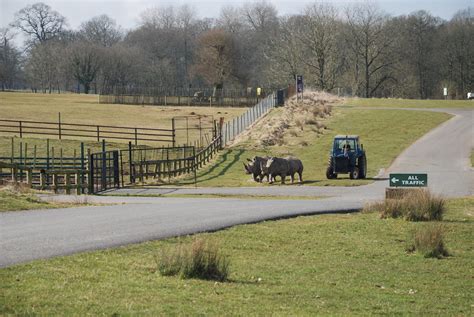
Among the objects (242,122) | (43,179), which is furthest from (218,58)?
(43,179)

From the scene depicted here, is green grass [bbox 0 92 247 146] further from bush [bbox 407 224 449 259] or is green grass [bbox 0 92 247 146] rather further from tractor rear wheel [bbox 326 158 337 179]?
bush [bbox 407 224 449 259]

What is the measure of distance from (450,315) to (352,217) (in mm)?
12049

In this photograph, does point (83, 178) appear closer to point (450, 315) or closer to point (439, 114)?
point (450, 315)

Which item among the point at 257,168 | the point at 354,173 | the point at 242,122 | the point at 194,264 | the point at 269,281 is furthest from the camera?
the point at 242,122

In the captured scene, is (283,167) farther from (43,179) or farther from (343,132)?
(343,132)

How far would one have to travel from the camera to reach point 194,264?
541 inches

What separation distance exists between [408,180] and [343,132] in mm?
38190

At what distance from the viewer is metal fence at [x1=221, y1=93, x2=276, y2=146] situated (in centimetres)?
6456

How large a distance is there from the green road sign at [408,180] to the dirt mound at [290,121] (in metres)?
33.7

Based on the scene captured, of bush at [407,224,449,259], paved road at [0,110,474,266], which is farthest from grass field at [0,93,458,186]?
bush at [407,224,449,259]

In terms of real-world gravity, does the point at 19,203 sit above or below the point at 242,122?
below

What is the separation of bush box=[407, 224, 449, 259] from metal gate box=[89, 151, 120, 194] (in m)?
20.6

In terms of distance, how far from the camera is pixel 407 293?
14.1 m

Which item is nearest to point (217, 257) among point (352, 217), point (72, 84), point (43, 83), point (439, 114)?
point (352, 217)
